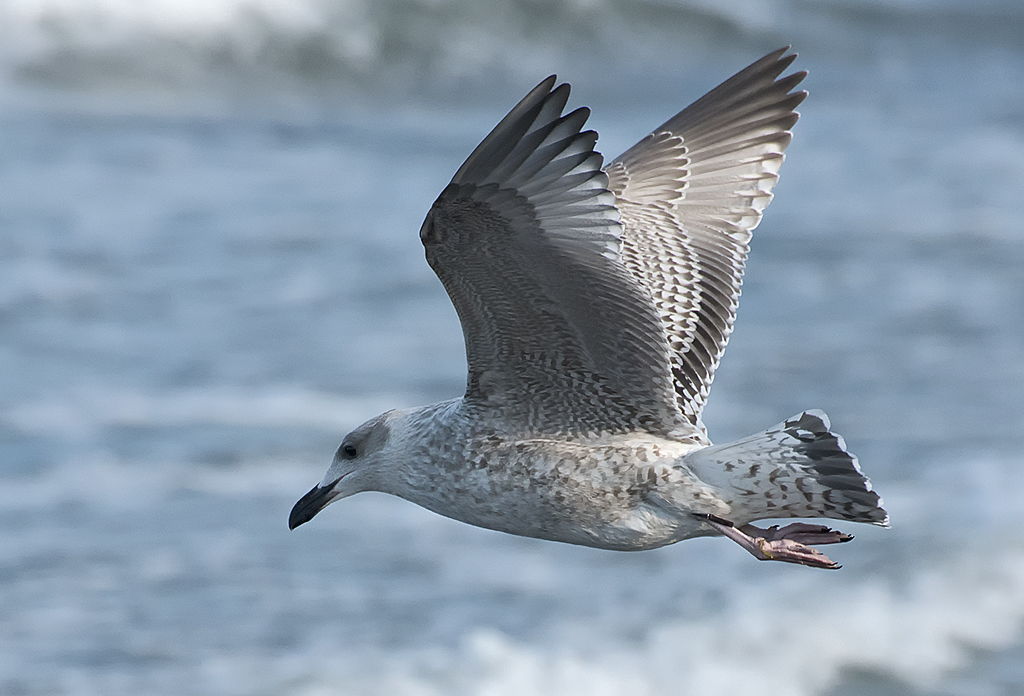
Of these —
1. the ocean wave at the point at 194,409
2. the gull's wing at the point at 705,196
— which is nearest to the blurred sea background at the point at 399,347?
the ocean wave at the point at 194,409

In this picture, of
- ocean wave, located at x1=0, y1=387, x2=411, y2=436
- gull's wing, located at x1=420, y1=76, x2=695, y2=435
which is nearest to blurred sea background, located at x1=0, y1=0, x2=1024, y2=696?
ocean wave, located at x1=0, y1=387, x2=411, y2=436

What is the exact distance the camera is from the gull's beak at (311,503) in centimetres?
524

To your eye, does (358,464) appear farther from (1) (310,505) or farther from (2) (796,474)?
(2) (796,474)

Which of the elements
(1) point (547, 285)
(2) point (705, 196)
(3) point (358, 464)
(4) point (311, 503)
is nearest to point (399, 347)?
(2) point (705, 196)

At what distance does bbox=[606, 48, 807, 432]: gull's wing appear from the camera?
17.4 feet

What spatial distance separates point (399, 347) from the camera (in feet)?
37.8

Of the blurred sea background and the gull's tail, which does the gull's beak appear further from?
the blurred sea background

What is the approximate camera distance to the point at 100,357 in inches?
438

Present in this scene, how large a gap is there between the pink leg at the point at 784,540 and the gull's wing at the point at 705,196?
631mm

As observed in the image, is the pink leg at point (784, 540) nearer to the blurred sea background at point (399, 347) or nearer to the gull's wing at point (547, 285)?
the gull's wing at point (547, 285)

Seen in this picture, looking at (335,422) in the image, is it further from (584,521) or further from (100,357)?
(584,521)

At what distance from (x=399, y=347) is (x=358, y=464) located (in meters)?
6.37

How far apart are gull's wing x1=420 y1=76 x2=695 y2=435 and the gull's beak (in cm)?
69

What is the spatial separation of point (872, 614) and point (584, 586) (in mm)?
1488
